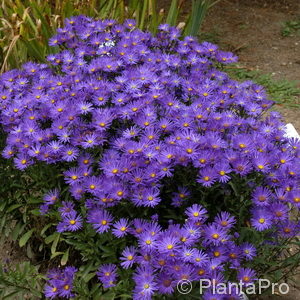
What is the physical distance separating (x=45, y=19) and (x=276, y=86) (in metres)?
2.22

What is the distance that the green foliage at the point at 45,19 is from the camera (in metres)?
3.27

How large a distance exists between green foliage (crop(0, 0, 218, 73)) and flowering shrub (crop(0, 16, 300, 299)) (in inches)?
36.7

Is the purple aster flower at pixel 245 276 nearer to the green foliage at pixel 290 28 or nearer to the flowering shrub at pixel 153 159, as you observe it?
the flowering shrub at pixel 153 159

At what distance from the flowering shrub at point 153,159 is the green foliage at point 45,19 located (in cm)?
93

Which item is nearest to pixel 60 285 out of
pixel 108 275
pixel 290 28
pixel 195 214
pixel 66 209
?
pixel 108 275

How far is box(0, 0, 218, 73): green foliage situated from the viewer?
327cm

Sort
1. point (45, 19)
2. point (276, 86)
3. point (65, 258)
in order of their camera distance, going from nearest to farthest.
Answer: point (65, 258) < point (45, 19) < point (276, 86)

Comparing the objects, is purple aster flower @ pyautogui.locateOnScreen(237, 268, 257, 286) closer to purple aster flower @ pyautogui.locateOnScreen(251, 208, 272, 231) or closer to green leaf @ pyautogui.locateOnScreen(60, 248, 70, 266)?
purple aster flower @ pyautogui.locateOnScreen(251, 208, 272, 231)

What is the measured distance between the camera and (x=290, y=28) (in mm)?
5582

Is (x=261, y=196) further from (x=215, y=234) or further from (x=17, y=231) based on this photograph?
(x=17, y=231)

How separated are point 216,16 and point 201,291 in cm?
479

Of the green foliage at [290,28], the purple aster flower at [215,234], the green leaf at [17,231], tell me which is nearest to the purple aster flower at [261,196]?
the purple aster flower at [215,234]

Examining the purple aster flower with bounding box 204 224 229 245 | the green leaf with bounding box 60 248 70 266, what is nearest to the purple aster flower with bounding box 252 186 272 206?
the purple aster flower with bounding box 204 224 229 245

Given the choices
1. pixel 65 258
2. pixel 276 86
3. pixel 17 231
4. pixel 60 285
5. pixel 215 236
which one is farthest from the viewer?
pixel 276 86
